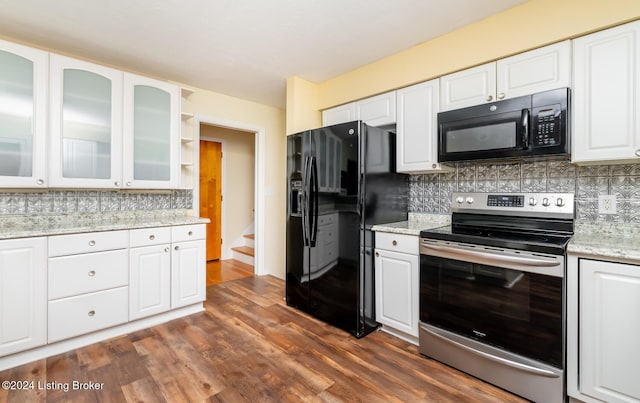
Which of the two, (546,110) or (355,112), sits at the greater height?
(355,112)

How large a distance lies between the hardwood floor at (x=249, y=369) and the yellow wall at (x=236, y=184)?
249 centimetres

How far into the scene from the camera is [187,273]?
2.71m

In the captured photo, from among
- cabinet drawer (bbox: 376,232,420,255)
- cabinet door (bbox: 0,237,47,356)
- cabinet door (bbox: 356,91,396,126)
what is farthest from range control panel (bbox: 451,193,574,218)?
cabinet door (bbox: 0,237,47,356)

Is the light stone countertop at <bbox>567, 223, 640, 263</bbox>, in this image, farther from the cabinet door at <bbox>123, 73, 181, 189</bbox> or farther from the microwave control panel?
the cabinet door at <bbox>123, 73, 181, 189</bbox>

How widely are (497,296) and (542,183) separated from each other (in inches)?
36.8

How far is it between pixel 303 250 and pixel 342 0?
1.97 m

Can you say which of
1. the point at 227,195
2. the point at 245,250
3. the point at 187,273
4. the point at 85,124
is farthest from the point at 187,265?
the point at 227,195

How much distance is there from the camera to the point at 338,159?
2.41 meters

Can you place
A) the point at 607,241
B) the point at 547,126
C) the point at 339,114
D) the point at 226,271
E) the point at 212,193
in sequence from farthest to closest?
the point at 212,193
the point at 226,271
the point at 339,114
the point at 547,126
the point at 607,241

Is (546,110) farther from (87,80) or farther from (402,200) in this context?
(87,80)

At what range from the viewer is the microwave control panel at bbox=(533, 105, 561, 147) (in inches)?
67.8

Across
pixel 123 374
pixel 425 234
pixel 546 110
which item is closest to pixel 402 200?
pixel 425 234

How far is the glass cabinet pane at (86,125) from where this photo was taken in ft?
7.47

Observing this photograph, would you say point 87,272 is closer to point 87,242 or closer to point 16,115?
point 87,242
